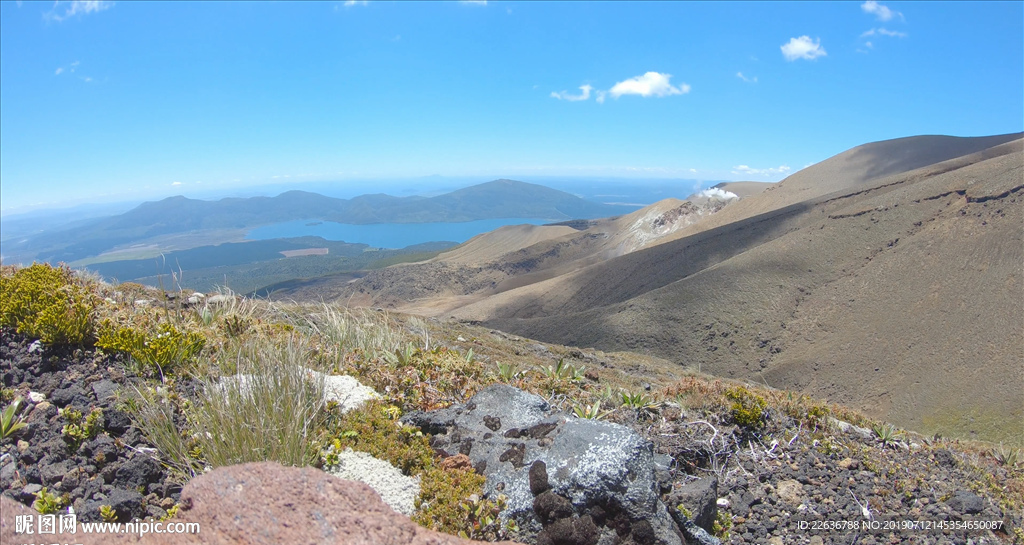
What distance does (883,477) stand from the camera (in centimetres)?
421

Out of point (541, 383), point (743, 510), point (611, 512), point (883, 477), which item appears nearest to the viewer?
point (611, 512)

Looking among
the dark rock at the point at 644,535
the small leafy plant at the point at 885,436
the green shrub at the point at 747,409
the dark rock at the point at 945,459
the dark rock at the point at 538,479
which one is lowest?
the dark rock at the point at 945,459

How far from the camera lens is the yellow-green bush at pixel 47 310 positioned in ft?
13.6

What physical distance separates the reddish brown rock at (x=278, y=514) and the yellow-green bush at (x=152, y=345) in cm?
204

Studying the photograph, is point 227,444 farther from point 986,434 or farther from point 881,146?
point 881,146

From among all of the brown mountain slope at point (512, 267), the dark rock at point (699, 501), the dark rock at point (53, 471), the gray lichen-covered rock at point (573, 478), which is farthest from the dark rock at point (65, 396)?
the brown mountain slope at point (512, 267)

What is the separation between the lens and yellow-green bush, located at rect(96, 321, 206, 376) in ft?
13.2

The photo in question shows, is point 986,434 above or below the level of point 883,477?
below

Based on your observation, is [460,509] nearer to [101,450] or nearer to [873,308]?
[101,450]

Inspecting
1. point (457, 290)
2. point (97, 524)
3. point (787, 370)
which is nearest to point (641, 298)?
point (787, 370)

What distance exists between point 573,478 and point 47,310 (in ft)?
15.4

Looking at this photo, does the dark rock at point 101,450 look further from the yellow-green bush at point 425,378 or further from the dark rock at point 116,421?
the yellow-green bush at point 425,378

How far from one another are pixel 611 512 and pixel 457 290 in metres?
91.8

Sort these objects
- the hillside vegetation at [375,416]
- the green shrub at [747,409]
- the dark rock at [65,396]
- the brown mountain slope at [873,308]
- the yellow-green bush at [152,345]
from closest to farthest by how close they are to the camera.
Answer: the hillside vegetation at [375,416] → the dark rock at [65,396] → the yellow-green bush at [152,345] → the green shrub at [747,409] → the brown mountain slope at [873,308]
